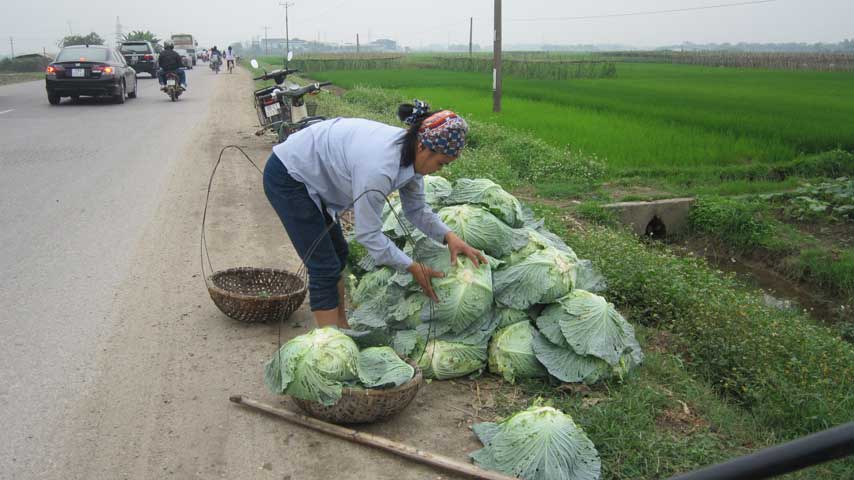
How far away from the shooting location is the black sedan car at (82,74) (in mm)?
16312

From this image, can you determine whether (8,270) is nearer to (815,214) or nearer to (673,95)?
(815,214)

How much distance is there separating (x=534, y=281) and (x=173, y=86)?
1716 cm

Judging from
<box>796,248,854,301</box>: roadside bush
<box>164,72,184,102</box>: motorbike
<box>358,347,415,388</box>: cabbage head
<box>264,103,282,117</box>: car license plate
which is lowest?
<box>796,248,854,301</box>: roadside bush

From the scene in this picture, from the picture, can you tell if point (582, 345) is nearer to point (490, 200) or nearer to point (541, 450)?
point (541, 450)

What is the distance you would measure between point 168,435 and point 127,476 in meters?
0.32

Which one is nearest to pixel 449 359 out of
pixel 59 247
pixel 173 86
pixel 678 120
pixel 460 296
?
pixel 460 296

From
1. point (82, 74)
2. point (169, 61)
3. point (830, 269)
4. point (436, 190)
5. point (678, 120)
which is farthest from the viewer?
point (169, 61)

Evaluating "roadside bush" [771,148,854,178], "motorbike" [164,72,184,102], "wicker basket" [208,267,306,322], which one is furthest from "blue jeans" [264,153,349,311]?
"motorbike" [164,72,184,102]

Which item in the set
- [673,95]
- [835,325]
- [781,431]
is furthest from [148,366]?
[673,95]

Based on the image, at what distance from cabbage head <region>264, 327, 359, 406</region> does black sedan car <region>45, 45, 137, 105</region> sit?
15268mm

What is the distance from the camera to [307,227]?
3.84 m

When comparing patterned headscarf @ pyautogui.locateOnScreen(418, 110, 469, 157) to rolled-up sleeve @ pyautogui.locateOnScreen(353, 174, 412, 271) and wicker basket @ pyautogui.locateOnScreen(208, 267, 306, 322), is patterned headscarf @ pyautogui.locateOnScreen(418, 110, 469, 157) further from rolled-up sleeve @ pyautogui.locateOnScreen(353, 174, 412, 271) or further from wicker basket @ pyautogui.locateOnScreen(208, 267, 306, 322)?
wicker basket @ pyautogui.locateOnScreen(208, 267, 306, 322)

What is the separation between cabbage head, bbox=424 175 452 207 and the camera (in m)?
4.72

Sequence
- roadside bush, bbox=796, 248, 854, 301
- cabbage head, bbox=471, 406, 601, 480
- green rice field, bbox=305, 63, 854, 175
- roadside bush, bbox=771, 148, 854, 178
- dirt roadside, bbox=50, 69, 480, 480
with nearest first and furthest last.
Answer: cabbage head, bbox=471, 406, 601, 480 → dirt roadside, bbox=50, 69, 480, 480 → roadside bush, bbox=796, 248, 854, 301 → roadside bush, bbox=771, 148, 854, 178 → green rice field, bbox=305, 63, 854, 175
